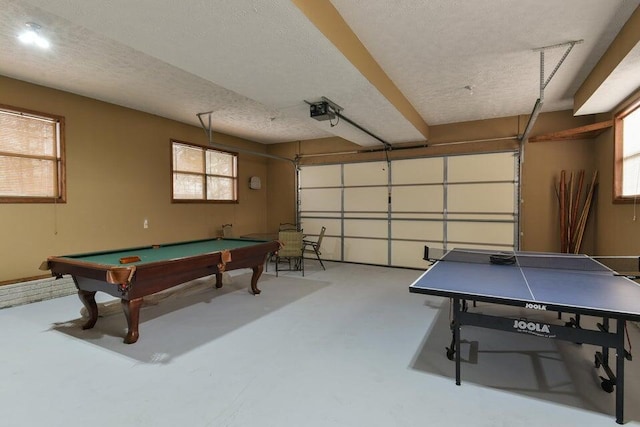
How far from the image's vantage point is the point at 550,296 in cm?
204

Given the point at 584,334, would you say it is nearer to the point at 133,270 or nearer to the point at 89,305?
the point at 133,270

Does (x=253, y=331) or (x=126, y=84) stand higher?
(x=126, y=84)

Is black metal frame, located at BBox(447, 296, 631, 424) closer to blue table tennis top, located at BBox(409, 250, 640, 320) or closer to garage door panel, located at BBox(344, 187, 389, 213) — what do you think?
blue table tennis top, located at BBox(409, 250, 640, 320)

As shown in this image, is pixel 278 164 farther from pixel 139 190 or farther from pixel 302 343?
pixel 302 343

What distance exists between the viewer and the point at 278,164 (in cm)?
850

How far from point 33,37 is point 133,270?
246 centimetres

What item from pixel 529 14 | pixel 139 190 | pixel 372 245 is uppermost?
pixel 529 14

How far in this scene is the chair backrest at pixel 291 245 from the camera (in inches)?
245

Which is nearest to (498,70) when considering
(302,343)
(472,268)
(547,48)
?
(547,48)

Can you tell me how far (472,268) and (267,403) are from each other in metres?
2.17

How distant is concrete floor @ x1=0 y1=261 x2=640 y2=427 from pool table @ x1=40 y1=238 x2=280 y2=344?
1.16ft

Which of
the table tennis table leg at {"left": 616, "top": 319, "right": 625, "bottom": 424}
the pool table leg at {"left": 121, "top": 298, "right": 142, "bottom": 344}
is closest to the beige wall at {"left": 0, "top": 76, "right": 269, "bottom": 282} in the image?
the pool table leg at {"left": 121, "top": 298, "right": 142, "bottom": 344}

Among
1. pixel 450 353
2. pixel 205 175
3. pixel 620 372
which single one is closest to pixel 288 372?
pixel 450 353

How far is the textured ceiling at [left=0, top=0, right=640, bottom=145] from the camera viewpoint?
223cm
